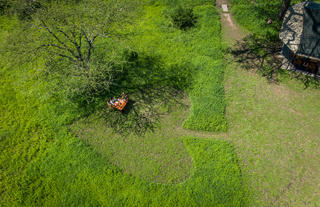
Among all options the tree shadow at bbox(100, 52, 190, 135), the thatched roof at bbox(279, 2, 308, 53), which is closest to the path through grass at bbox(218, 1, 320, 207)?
the thatched roof at bbox(279, 2, 308, 53)

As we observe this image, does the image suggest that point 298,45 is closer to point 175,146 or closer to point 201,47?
point 201,47

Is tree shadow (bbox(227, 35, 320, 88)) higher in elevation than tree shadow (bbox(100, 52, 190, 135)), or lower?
higher

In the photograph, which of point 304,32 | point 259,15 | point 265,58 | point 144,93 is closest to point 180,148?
point 144,93

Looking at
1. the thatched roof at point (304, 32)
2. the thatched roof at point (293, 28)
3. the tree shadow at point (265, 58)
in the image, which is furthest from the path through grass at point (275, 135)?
the thatched roof at point (293, 28)

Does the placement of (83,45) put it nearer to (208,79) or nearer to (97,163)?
(97,163)

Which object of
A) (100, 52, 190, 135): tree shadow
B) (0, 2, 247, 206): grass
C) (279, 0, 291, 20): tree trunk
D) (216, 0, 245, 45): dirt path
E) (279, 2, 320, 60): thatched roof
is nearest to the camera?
(0, 2, 247, 206): grass

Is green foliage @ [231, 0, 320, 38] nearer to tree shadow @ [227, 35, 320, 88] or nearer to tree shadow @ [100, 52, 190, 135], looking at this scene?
tree shadow @ [227, 35, 320, 88]
